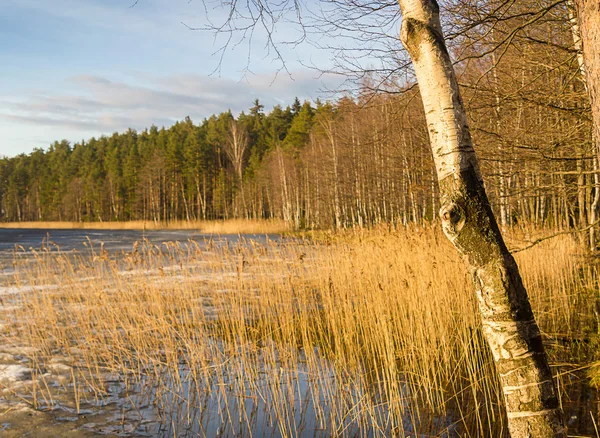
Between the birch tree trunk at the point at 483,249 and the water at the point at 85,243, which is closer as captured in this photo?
the birch tree trunk at the point at 483,249

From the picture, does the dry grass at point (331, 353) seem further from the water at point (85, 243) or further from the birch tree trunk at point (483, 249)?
the birch tree trunk at point (483, 249)

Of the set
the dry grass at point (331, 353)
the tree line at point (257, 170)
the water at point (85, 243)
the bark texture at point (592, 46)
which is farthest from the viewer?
the water at point (85, 243)

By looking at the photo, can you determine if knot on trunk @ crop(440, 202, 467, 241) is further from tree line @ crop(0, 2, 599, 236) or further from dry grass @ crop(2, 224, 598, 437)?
tree line @ crop(0, 2, 599, 236)

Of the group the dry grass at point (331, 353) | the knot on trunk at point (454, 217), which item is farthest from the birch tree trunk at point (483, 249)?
the dry grass at point (331, 353)

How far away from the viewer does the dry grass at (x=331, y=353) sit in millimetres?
3171

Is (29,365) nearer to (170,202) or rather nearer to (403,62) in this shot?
(403,62)

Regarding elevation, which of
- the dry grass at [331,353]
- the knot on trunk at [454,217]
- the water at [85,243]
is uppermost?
the knot on trunk at [454,217]

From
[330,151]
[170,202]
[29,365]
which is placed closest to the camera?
[29,365]

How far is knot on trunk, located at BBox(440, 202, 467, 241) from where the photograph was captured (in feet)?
5.16

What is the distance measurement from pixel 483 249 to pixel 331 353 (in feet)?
10.0

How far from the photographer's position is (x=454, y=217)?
1.58 m

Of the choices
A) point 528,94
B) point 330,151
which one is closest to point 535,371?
point 528,94

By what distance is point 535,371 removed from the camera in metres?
1.50

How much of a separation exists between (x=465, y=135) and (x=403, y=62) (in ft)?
7.36
